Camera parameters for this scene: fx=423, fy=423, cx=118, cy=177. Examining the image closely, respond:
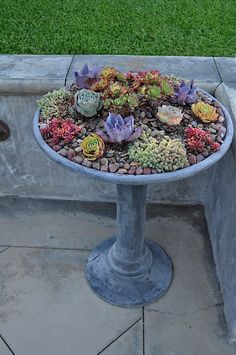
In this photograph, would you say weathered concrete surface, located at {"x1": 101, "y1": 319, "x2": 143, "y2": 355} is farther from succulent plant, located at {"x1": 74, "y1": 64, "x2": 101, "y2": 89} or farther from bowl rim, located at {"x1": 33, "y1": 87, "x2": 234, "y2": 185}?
succulent plant, located at {"x1": 74, "y1": 64, "x2": 101, "y2": 89}

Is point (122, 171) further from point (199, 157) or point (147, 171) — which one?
point (199, 157)

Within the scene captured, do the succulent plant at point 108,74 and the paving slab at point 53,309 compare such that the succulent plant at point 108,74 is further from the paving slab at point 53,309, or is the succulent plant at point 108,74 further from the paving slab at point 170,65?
the paving slab at point 53,309

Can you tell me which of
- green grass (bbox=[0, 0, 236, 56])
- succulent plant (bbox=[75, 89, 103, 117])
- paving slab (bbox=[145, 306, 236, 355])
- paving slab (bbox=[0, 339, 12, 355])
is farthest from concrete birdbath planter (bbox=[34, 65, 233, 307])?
green grass (bbox=[0, 0, 236, 56])

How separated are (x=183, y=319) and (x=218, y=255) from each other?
0.52 meters

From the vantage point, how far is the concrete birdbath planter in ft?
6.35

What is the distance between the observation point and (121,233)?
2.62m

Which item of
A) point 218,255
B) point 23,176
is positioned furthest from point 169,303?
point 23,176

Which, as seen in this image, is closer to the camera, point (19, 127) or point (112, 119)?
point (112, 119)

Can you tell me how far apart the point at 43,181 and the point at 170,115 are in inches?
60.8

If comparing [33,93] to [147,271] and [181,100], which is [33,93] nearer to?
[181,100]

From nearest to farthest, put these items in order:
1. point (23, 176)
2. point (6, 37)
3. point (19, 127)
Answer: point (19, 127) → point (23, 176) → point (6, 37)

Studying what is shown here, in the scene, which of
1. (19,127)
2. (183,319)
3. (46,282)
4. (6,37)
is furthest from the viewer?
(6,37)

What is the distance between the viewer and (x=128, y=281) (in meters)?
2.76

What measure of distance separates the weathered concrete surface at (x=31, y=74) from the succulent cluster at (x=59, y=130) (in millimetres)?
708
